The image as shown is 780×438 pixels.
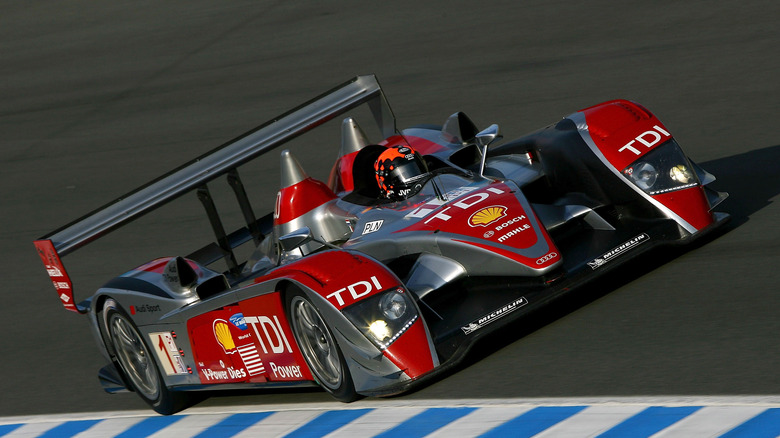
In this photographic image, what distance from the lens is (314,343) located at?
589cm

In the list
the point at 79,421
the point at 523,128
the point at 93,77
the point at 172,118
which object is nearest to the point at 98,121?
the point at 172,118

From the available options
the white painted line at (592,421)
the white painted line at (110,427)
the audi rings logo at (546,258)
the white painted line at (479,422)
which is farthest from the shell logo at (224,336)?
the white painted line at (592,421)

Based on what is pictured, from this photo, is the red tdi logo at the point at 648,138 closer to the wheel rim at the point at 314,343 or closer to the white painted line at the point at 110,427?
the wheel rim at the point at 314,343

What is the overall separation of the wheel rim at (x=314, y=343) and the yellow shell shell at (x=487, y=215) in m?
1.03

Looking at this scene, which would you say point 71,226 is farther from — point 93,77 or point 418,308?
→ point 93,77

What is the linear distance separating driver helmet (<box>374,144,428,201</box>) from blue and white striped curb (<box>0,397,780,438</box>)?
160 cm

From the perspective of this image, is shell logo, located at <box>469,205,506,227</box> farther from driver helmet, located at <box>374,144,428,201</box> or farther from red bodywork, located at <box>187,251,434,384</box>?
driver helmet, located at <box>374,144,428,201</box>

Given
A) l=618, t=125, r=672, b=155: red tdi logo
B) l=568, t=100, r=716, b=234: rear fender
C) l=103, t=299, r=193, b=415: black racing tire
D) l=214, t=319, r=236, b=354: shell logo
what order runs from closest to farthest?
l=214, t=319, r=236, b=354: shell logo < l=568, t=100, r=716, b=234: rear fender < l=618, t=125, r=672, b=155: red tdi logo < l=103, t=299, r=193, b=415: black racing tire

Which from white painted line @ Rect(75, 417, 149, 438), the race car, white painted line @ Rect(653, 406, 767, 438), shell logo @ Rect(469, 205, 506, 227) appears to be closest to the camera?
white painted line @ Rect(653, 406, 767, 438)

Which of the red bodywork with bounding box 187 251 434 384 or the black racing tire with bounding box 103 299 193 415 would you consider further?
the black racing tire with bounding box 103 299 193 415

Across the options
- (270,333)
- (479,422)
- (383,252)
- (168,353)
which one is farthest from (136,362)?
(479,422)

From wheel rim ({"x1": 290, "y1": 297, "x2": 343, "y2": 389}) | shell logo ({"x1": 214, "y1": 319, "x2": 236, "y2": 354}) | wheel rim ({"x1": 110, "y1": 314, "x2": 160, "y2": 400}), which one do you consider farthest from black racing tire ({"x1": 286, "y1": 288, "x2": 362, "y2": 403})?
wheel rim ({"x1": 110, "y1": 314, "x2": 160, "y2": 400})

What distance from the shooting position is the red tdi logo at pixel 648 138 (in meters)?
6.70

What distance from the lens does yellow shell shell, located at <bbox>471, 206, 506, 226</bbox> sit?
19.8 feet
